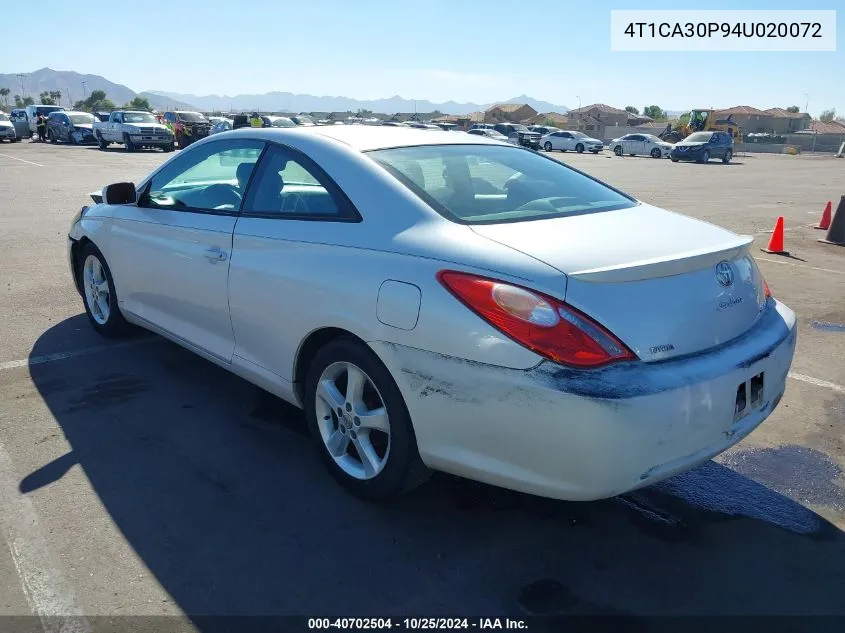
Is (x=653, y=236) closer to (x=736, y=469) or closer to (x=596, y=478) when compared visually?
(x=596, y=478)

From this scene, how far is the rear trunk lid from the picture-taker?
98.1 inches

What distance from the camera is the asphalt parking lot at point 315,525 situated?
2.59 meters

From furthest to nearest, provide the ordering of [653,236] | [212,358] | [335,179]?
[212,358] < [335,179] < [653,236]

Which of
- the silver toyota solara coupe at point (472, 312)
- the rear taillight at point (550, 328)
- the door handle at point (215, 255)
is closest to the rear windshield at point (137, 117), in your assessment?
the silver toyota solara coupe at point (472, 312)

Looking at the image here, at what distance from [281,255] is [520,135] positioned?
4490 cm

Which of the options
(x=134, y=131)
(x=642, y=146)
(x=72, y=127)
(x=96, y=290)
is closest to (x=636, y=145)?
(x=642, y=146)

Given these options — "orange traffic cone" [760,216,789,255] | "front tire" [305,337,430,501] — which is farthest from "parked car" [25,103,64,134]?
"front tire" [305,337,430,501]

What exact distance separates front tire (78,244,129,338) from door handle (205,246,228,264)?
154 centimetres

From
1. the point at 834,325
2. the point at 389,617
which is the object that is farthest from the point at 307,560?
the point at 834,325

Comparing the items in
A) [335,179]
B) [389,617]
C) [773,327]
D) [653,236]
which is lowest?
[389,617]

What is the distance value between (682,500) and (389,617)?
62.1 inches

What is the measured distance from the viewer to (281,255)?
3.34 meters

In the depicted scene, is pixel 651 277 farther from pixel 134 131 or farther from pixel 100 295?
pixel 134 131

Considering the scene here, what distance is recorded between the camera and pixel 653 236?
9.80 feet
